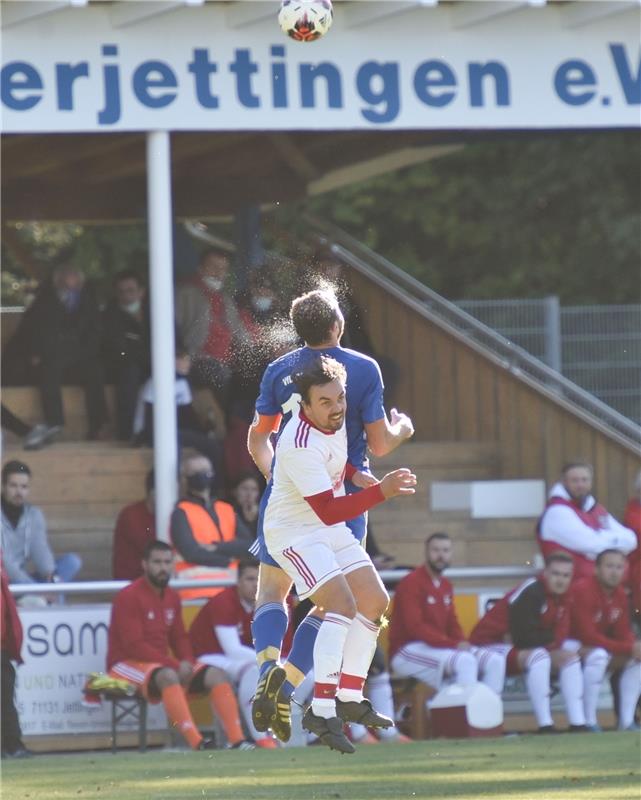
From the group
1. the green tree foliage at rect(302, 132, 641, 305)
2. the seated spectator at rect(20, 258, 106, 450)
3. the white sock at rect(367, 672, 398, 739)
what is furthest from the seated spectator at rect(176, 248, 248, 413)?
the green tree foliage at rect(302, 132, 641, 305)

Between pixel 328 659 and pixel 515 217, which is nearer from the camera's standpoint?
pixel 328 659

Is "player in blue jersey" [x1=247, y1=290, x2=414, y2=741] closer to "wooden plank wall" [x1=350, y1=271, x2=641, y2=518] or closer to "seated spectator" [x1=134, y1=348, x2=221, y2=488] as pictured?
"seated spectator" [x1=134, y1=348, x2=221, y2=488]

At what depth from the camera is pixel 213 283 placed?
50.4ft

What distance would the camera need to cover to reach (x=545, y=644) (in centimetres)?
1403

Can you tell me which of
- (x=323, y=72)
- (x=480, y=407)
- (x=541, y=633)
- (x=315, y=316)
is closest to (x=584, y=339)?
(x=480, y=407)

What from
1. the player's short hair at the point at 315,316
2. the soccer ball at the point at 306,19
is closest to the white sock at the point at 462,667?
the soccer ball at the point at 306,19

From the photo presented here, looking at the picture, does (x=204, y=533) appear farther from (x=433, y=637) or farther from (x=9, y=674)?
(x=9, y=674)

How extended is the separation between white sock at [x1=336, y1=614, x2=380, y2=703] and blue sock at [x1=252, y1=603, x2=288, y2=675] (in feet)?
1.00

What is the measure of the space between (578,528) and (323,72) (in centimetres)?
399

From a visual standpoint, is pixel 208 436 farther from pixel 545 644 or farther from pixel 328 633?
pixel 328 633

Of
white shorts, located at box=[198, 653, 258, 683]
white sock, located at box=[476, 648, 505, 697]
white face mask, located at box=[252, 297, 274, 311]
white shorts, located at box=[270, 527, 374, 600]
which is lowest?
white sock, located at box=[476, 648, 505, 697]

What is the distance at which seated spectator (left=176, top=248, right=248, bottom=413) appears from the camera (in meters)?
13.4

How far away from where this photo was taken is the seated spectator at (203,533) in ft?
45.6

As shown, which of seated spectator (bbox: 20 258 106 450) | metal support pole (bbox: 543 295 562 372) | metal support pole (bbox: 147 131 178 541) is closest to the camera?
metal support pole (bbox: 147 131 178 541)
